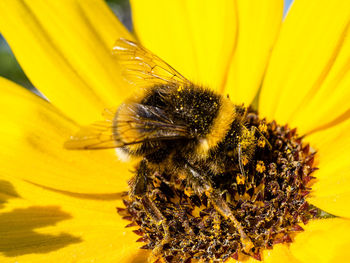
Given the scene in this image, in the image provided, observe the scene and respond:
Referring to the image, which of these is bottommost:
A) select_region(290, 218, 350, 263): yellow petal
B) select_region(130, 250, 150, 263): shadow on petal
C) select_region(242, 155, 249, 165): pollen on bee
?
select_region(290, 218, 350, 263): yellow petal

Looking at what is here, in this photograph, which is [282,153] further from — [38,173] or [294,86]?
[38,173]

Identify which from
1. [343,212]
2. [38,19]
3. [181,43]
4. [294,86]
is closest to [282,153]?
[294,86]

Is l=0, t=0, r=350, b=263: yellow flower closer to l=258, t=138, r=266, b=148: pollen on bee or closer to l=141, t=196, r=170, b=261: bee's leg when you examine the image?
l=141, t=196, r=170, b=261: bee's leg

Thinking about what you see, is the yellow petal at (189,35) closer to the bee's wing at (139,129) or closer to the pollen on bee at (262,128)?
the pollen on bee at (262,128)

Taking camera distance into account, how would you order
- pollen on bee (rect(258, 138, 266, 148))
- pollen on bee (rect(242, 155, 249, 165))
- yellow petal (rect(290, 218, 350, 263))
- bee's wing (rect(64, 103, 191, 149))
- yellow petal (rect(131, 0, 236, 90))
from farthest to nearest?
yellow petal (rect(131, 0, 236, 90)), pollen on bee (rect(258, 138, 266, 148)), pollen on bee (rect(242, 155, 249, 165)), bee's wing (rect(64, 103, 191, 149)), yellow petal (rect(290, 218, 350, 263))

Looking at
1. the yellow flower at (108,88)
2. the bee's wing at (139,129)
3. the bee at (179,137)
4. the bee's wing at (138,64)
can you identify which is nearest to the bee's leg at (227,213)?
the bee at (179,137)

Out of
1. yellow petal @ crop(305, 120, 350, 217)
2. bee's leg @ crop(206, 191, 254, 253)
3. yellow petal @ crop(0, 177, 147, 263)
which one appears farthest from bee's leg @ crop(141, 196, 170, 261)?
yellow petal @ crop(305, 120, 350, 217)
